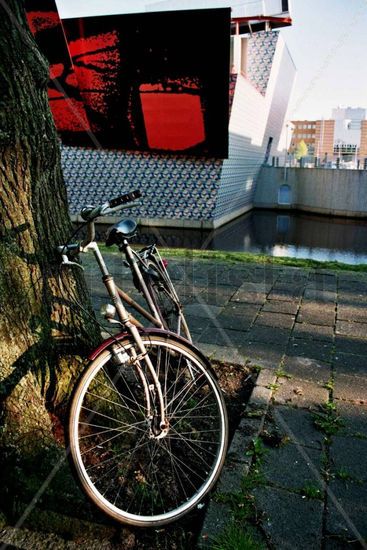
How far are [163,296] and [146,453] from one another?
86 cm

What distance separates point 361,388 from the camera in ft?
9.23

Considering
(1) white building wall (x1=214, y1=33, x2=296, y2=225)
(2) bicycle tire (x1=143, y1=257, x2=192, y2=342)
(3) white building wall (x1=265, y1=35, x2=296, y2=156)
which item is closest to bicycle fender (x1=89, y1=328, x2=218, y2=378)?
(2) bicycle tire (x1=143, y1=257, x2=192, y2=342)

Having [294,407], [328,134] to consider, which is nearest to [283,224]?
[294,407]

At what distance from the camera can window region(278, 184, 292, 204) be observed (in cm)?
2470

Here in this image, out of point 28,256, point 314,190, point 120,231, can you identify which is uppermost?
point 120,231

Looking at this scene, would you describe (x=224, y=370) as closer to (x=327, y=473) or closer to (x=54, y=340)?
(x=327, y=473)

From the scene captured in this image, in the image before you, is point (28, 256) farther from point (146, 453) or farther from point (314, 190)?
point (314, 190)

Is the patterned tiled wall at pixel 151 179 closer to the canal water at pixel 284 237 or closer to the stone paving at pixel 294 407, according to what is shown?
the canal water at pixel 284 237

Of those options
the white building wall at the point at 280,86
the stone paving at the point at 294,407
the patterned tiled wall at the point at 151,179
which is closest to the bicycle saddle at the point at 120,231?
the stone paving at the point at 294,407

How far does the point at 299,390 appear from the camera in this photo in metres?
2.75

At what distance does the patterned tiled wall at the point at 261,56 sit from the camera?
85.5 feet

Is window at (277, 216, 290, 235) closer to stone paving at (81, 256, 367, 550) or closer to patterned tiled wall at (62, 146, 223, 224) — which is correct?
patterned tiled wall at (62, 146, 223, 224)

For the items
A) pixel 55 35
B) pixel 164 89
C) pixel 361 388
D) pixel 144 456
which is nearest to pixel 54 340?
pixel 144 456

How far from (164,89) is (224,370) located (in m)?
13.5
